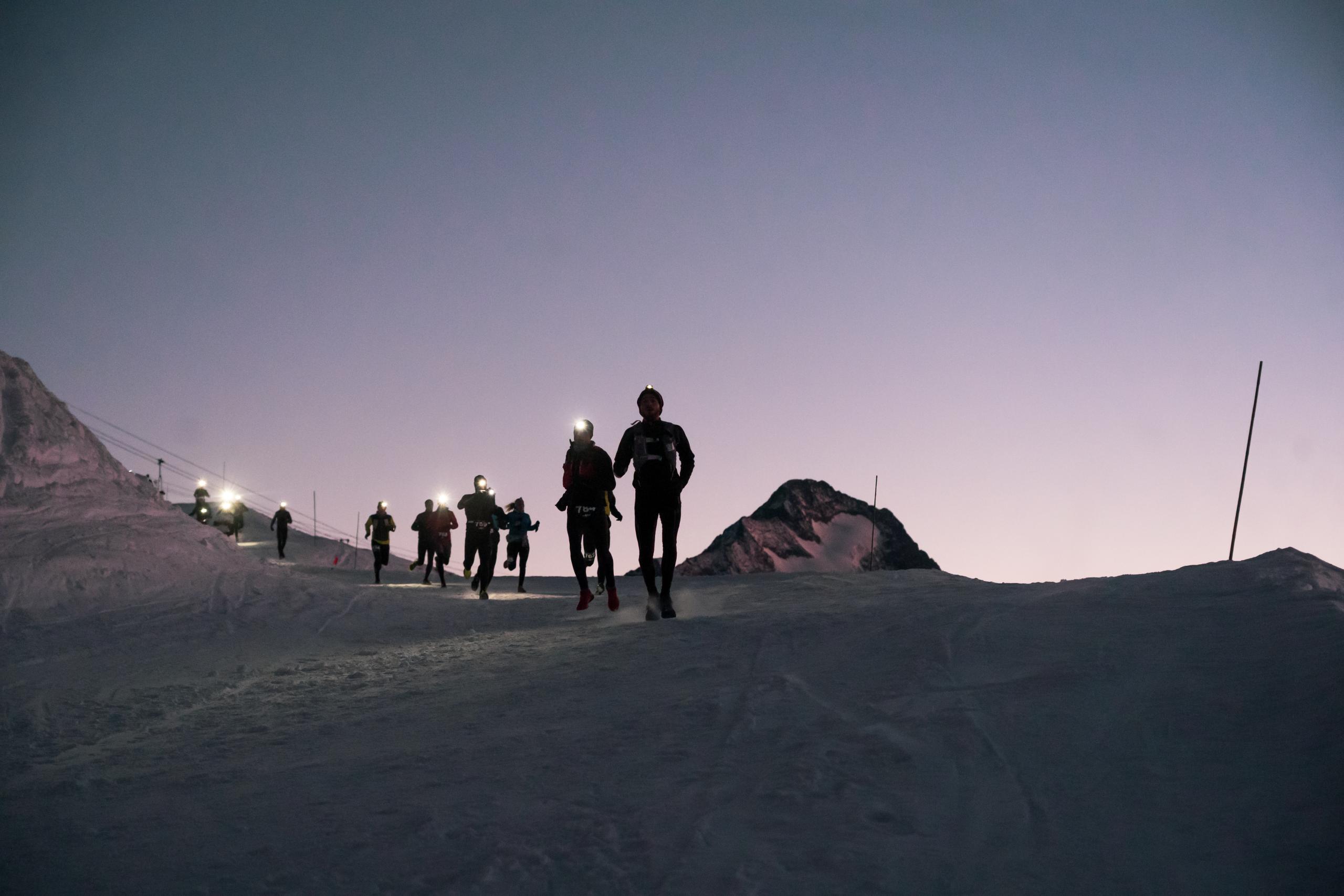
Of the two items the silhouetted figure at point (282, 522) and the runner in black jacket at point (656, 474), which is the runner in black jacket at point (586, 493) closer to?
the runner in black jacket at point (656, 474)

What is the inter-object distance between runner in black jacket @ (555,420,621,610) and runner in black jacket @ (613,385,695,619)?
1.71 metres

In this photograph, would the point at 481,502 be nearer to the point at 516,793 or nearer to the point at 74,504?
the point at 74,504

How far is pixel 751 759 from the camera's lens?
3832mm

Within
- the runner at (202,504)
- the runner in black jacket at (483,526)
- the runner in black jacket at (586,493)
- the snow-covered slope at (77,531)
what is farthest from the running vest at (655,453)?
the runner at (202,504)

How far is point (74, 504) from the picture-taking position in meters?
11.7

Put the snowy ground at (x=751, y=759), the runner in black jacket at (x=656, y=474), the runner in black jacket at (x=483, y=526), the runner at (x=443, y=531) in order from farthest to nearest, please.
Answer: the runner at (x=443, y=531) → the runner in black jacket at (x=483, y=526) → the runner in black jacket at (x=656, y=474) → the snowy ground at (x=751, y=759)

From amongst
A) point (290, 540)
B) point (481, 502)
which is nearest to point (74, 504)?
point (481, 502)

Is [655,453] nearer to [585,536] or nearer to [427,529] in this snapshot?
[585,536]

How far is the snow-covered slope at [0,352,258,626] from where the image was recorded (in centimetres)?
924

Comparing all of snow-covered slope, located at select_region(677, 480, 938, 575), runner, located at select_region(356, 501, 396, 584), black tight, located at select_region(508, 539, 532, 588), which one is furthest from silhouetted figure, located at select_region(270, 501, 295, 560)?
snow-covered slope, located at select_region(677, 480, 938, 575)

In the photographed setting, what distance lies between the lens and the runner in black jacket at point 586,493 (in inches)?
405

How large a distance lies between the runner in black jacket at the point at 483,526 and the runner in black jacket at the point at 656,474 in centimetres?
742

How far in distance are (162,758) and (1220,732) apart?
493cm

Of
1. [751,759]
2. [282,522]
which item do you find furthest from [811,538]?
[751,759]
